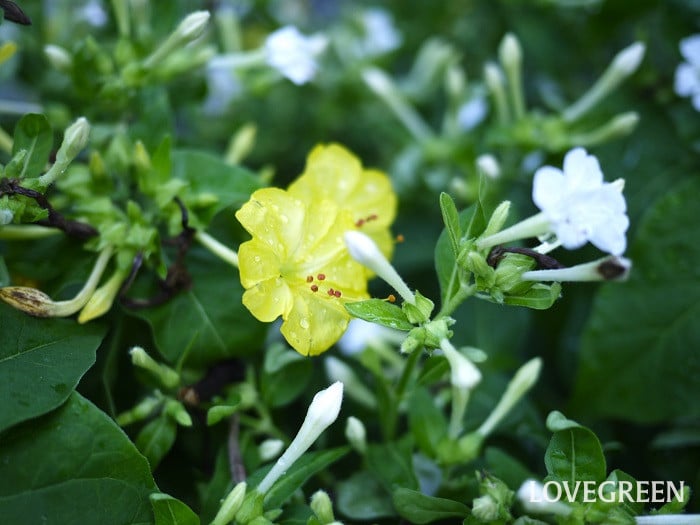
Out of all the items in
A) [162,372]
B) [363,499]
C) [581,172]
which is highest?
[581,172]

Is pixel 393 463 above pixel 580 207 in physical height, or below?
below

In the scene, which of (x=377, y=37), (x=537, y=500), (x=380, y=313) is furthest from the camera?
(x=377, y=37)

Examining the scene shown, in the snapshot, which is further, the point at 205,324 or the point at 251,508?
the point at 205,324

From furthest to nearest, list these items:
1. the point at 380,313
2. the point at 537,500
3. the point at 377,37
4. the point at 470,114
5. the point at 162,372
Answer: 1. the point at 377,37
2. the point at 470,114
3. the point at 162,372
4. the point at 380,313
5. the point at 537,500

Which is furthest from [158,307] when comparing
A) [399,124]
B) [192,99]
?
[399,124]

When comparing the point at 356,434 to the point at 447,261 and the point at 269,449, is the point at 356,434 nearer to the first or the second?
→ the point at 269,449

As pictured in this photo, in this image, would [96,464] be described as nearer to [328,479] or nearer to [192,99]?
[328,479]

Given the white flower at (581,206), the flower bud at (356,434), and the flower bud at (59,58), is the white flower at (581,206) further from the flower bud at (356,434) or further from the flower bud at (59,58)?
the flower bud at (59,58)

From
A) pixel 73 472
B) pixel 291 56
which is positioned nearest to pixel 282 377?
pixel 73 472
